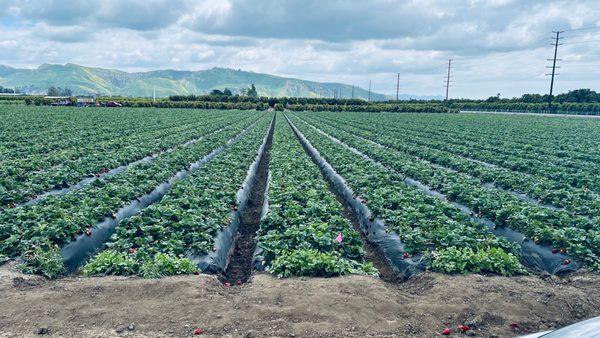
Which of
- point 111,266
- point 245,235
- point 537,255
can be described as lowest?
point 245,235

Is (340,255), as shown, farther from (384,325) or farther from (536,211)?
(536,211)

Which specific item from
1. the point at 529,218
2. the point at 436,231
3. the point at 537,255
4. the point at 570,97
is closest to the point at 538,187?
the point at 529,218

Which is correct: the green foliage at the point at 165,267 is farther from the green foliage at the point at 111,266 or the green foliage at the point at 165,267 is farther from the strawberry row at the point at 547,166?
the strawberry row at the point at 547,166

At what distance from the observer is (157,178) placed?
43.8 ft

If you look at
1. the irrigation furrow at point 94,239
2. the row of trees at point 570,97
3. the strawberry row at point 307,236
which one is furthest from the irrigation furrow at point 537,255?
the row of trees at point 570,97

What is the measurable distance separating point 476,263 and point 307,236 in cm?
309

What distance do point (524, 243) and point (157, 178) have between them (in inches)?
411

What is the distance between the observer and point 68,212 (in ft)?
29.8

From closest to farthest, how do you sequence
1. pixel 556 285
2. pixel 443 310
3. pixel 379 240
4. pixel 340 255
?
pixel 443 310 → pixel 556 285 → pixel 340 255 → pixel 379 240

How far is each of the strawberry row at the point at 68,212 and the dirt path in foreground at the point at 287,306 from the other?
75cm

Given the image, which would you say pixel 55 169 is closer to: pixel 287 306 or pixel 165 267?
pixel 165 267

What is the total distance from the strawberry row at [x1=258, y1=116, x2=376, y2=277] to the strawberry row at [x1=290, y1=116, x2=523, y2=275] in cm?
107

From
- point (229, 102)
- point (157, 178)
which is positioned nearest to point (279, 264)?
point (157, 178)

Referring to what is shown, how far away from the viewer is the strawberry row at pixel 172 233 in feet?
23.2
